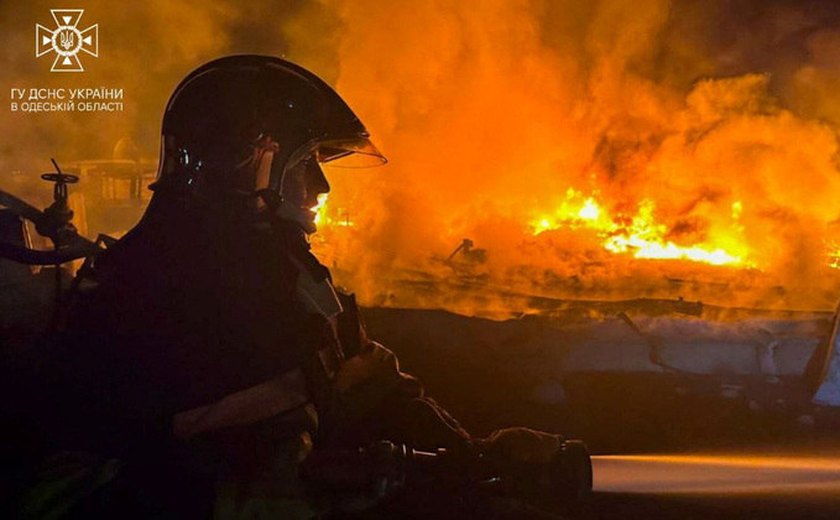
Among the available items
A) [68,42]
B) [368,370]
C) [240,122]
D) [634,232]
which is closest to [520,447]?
[368,370]

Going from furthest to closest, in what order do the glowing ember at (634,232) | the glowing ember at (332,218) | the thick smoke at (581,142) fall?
1. the glowing ember at (634,232)
2. the thick smoke at (581,142)
3. the glowing ember at (332,218)

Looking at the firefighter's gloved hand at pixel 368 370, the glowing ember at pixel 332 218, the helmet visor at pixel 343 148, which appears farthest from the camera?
the glowing ember at pixel 332 218

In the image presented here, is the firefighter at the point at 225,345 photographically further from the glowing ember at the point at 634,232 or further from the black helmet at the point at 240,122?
the glowing ember at the point at 634,232

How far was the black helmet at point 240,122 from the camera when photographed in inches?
115

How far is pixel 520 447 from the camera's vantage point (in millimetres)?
2564

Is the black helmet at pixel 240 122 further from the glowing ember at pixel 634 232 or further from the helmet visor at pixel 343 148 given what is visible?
the glowing ember at pixel 634 232

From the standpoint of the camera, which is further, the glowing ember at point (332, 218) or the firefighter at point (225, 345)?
the glowing ember at point (332, 218)

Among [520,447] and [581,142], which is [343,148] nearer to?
[520,447]

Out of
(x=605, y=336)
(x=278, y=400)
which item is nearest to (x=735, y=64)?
(x=605, y=336)

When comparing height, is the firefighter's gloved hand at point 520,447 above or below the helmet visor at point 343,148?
below

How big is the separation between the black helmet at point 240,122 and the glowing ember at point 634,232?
16.0ft

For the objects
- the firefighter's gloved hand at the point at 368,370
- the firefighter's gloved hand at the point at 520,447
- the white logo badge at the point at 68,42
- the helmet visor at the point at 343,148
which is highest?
the white logo badge at the point at 68,42

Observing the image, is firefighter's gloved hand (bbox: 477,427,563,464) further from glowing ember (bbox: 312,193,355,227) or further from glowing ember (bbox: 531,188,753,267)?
glowing ember (bbox: 531,188,753,267)

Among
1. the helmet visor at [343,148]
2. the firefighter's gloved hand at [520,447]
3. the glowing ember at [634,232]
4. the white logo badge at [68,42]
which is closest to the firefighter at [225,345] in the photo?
the firefighter's gloved hand at [520,447]
